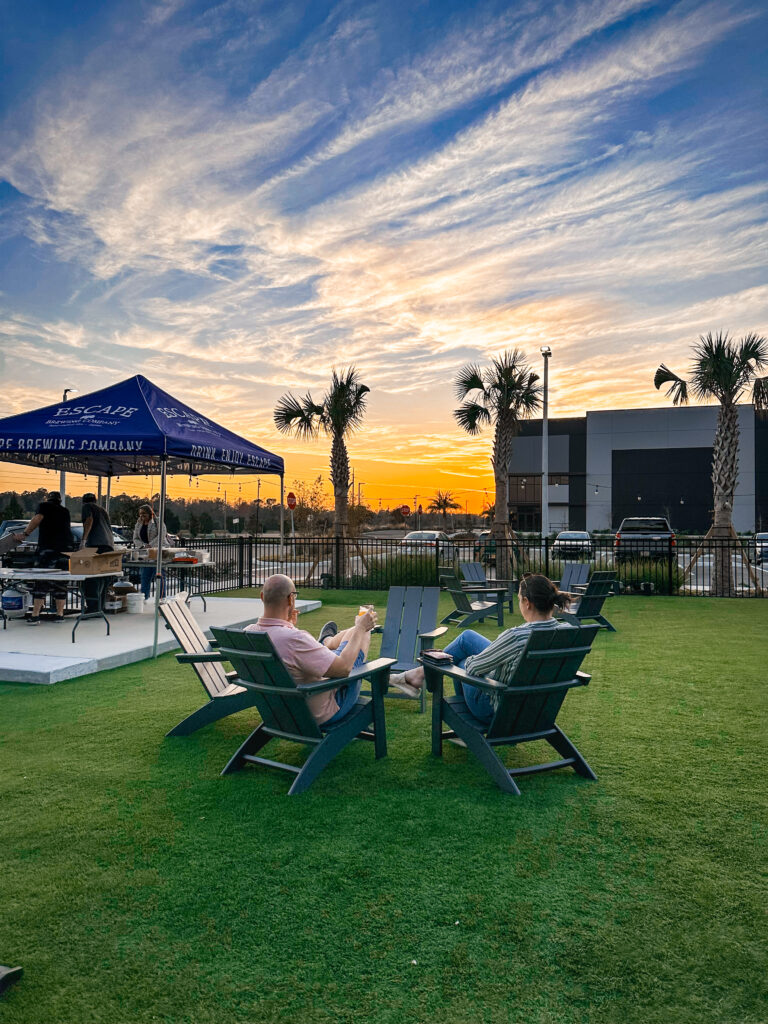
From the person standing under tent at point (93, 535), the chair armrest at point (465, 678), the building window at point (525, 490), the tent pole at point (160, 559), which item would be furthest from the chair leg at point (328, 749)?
the building window at point (525, 490)

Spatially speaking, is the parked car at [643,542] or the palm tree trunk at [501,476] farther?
the palm tree trunk at [501,476]

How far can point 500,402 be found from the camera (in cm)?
1970

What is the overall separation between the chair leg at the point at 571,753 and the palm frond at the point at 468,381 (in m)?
16.2

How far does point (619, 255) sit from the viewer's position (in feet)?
47.0

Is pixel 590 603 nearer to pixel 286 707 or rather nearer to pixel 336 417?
pixel 286 707

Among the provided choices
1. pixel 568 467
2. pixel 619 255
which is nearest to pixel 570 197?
pixel 619 255

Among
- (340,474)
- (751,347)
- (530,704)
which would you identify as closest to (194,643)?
(530,704)

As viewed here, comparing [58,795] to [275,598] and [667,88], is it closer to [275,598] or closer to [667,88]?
[275,598]

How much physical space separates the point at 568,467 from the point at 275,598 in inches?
2318

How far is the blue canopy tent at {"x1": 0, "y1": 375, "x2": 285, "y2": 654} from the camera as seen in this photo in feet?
29.1

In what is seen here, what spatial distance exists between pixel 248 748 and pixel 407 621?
245 centimetres

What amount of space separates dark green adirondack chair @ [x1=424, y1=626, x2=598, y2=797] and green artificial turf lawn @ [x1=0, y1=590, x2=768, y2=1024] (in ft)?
0.53

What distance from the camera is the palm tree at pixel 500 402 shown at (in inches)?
770

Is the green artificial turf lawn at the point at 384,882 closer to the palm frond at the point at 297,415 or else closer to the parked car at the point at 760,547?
the parked car at the point at 760,547
